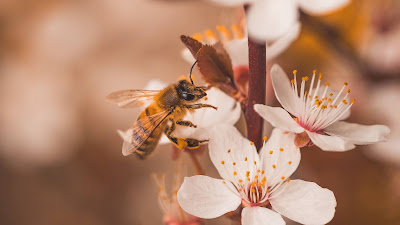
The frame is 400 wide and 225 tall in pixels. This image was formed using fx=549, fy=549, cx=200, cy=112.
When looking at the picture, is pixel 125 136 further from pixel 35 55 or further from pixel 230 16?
pixel 35 55

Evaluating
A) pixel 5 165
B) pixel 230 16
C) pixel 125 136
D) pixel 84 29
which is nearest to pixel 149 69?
pixel 84 29

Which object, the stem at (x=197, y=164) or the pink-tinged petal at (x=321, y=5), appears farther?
the stem at (x=197, y=164)

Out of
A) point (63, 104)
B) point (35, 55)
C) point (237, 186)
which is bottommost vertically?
point (63, 104)

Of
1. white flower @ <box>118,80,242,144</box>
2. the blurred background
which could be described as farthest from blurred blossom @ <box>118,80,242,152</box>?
the blurred background

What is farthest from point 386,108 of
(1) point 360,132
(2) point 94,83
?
(2) point 94,83

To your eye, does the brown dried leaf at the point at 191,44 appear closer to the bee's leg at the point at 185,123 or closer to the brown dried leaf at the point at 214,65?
the brown dried leaf at the point at 214,65

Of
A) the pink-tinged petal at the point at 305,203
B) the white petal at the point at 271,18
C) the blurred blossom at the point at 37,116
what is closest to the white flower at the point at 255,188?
the pink-tinged petal at the point at 305,203
